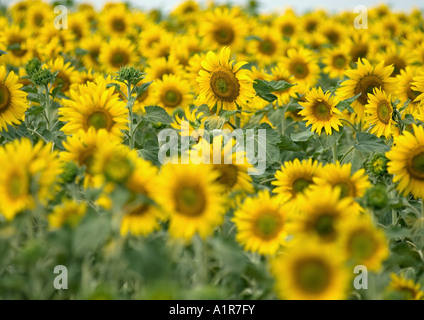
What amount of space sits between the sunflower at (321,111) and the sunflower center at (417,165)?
0.51 m

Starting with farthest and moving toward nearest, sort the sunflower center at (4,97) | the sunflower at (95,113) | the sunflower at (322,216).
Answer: the sunflower center at (4,97) → the sunflower at (95,113) → the sunflower at (322,216)

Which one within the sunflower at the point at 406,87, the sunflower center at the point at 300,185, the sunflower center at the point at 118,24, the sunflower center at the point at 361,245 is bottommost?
the sunflower center at the point at 361,245

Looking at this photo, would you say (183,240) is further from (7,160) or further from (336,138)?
(336,138)

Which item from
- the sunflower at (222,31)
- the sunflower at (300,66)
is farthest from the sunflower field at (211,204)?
the sunflower at (222,31)

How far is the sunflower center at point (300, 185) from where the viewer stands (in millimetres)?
2125

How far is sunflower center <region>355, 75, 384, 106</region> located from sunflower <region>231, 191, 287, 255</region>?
1235 mm

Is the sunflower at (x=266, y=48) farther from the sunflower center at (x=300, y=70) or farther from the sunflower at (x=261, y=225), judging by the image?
the sunflower at (x=261, y=225)

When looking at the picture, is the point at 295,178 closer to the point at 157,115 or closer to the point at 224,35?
the point at 157,115

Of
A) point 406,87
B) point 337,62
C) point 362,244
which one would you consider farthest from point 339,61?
point 362,244

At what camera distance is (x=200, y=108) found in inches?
110

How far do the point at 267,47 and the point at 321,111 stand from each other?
2.21 m

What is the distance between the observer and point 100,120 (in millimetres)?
2287
